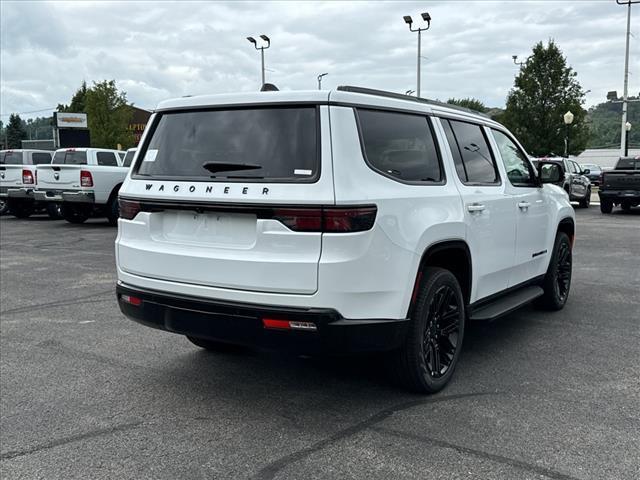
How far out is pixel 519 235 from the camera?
5137mm

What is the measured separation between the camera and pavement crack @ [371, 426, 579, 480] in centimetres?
297

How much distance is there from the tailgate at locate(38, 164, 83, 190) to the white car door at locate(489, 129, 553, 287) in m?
11.8

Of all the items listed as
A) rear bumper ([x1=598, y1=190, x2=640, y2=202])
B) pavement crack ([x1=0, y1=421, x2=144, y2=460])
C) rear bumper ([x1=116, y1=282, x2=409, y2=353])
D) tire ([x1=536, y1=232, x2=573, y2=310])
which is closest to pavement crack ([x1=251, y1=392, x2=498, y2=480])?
rear bumper ([x1=116, y1=282, x2=409, y2=353])

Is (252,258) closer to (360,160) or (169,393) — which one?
(360,160)

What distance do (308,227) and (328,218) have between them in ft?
0.40

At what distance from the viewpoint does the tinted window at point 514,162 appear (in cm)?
525

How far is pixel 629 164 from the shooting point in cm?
1952

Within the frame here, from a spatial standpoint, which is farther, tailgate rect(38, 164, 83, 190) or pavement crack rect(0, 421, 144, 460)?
tailgate rect(38, 164, 83, 190)

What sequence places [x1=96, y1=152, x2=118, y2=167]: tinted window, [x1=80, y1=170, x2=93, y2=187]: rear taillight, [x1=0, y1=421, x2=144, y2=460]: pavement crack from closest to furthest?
[x1=0, y1=421, x2=144, y2=460]: pavement crack
[x1=80, y1=170, x2=93, y2=187]: rear taillight
[x1=96, y1=152, x2=118, y2=167]: tinted window

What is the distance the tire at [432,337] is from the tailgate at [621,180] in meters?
15.8

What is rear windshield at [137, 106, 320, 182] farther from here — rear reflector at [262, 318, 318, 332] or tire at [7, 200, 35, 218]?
tire at [7, 200, 35, 218]

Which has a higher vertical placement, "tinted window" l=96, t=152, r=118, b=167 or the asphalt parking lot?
"tinted window" l=96, t=152, r=118, b=167

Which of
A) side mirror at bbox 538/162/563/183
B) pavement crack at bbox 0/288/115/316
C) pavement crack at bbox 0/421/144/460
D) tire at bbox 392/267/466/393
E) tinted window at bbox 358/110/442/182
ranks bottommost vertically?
pavement crack at bbox 0/421/144/460

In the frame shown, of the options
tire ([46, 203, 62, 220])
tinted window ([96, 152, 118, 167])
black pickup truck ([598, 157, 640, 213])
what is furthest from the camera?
black pickup truck ([598, 157, 640, 213])
